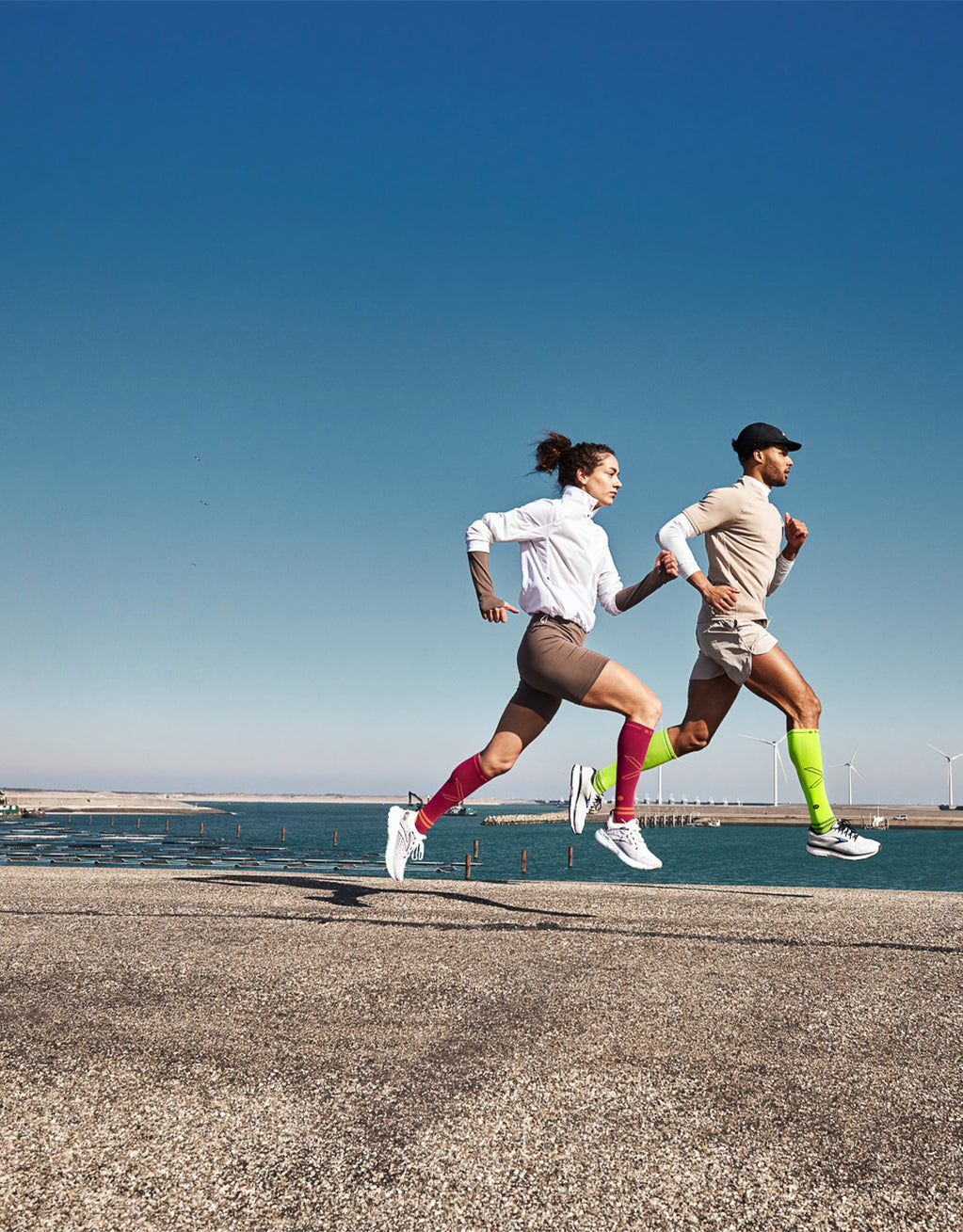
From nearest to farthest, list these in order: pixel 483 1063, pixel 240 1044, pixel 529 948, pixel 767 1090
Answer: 1. pixel 767 1090
2. pixel 483 1063
3. pixel 240 1044
4. pixel 529 948

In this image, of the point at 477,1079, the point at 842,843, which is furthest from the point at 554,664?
the point at 477,1079

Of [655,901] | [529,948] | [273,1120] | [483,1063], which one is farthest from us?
[655,901]

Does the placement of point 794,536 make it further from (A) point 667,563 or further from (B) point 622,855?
(B) point 622,855

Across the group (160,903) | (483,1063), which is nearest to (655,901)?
(160,903)

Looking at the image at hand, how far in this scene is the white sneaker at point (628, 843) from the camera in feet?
19.8

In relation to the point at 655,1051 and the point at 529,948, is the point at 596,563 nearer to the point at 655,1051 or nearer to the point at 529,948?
the point at 529,948

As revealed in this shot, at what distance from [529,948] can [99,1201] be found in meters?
→ 3.00

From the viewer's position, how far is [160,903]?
6523 millimetres

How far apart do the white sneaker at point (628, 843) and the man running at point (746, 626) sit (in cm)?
23

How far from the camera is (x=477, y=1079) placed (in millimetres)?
2900

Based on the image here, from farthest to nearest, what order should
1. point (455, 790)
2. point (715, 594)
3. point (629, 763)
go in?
point (455, 790), point (629, 763), point (715, 594)

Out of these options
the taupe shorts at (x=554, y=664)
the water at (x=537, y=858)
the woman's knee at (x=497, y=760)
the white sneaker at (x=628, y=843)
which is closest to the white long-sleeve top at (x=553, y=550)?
the taupe shorts at (x=554, y=664)

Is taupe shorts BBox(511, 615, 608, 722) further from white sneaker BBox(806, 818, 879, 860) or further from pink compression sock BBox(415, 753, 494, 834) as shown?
white sneaker BBox(806, 818, 879, 860)

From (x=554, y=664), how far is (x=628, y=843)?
1330 mm
